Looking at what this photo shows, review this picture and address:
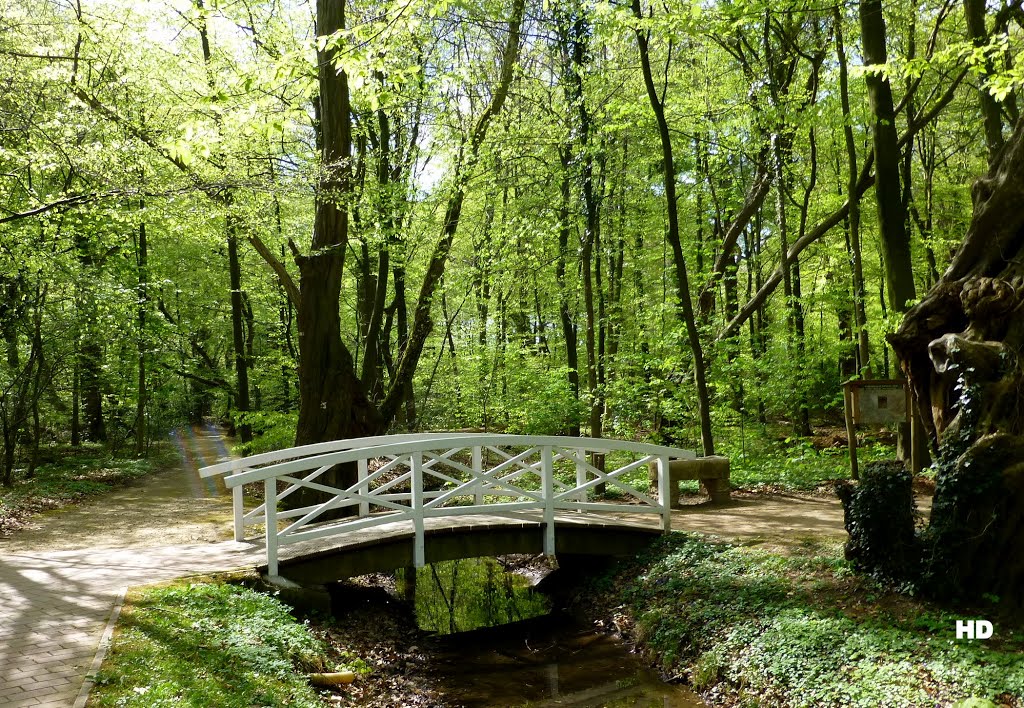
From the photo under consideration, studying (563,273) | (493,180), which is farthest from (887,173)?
(563,273)

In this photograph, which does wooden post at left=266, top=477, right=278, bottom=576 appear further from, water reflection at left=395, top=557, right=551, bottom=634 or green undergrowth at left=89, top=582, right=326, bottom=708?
water reflection at left=395, top=557, right=551, bottom=634

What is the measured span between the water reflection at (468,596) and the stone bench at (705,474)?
9.60 feet

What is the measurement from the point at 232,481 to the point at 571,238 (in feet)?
35.7

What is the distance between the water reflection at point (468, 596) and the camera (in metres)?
9.57

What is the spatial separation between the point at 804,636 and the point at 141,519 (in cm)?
1089

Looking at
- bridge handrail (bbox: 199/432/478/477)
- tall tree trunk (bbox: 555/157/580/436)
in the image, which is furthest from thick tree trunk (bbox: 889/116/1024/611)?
tall tree trunk (bbox: 555/157/580/436)

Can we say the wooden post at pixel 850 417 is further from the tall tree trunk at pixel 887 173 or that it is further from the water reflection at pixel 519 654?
the water reflection at pixel 519 654

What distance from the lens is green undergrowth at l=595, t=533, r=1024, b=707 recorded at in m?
5.55

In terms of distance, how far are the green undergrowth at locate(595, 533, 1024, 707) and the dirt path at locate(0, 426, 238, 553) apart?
6.14 metres

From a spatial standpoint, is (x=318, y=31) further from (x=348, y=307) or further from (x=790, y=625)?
(x=348, y=307)

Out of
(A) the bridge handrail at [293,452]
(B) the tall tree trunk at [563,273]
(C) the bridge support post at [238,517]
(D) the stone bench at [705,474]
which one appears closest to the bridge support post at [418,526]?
(A) the bridge handrail at [293,452]

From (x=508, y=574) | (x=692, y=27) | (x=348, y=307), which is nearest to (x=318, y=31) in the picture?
(x=692, y=27)

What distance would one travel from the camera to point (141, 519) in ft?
42.2

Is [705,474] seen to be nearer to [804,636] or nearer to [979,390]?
[979,390]
